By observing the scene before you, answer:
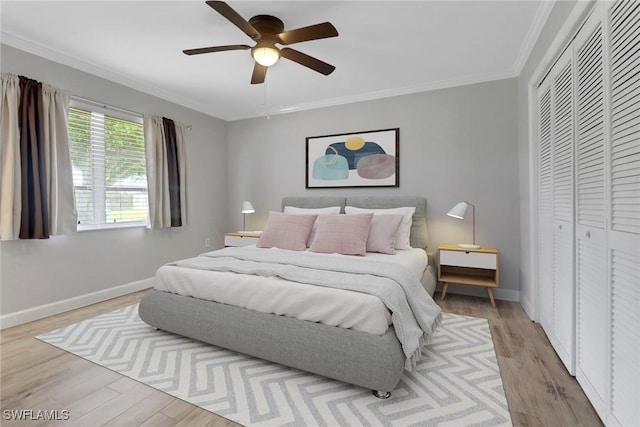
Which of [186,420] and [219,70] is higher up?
[219,70]

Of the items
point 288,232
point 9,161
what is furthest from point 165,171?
point 288,232

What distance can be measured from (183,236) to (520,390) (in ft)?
13.3

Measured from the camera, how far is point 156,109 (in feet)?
12.4

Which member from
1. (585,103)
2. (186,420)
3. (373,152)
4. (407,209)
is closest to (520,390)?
(585,103)

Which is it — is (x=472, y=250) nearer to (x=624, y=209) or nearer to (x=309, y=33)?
A: (x=624, y=209)

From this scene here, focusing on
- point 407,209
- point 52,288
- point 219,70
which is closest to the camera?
point 52,288

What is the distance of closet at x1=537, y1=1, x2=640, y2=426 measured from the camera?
1.20 meters

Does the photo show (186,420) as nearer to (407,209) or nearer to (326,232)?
(326,232)

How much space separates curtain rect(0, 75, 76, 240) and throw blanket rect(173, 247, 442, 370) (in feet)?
4.85

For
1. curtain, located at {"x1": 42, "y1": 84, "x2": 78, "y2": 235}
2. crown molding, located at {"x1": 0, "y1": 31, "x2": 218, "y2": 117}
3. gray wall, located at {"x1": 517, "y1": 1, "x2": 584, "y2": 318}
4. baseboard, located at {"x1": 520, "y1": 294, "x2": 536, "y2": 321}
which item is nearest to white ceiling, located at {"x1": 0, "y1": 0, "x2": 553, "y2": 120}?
crown molding, located at {"x1": 0, "y1": 31, "x2": 218, "y2": 117}

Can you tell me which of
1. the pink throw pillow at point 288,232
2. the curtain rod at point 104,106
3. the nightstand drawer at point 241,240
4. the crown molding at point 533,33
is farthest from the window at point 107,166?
the crown molding at point 533,33

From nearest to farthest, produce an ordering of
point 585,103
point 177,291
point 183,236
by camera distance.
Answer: point 585,103
point 177,291
point 183,236

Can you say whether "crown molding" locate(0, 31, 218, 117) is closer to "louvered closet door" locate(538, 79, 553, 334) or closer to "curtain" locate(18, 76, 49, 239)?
"curtain" locate(18, 76, 49, 239)

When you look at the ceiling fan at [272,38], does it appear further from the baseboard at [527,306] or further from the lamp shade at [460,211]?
the baseboard at [527,306]
